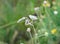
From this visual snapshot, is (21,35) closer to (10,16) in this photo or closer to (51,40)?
(10,16)

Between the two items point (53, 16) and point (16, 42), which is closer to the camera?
point (53, 16)

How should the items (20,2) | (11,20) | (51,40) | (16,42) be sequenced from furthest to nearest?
(20,2) → (11,20) → (16,42) → (51,40)

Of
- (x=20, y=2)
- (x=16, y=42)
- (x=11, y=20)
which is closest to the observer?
(x=16, y=42)

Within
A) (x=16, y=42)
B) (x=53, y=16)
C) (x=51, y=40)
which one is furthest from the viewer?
(x=16, y=42)

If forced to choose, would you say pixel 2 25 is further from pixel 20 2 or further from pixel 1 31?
pixel 20 2

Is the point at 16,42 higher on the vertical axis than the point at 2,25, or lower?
lower

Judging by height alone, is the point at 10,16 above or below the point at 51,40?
above

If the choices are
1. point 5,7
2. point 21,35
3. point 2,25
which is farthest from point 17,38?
point 5,7

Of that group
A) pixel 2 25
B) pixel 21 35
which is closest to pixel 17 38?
pixel 21 35

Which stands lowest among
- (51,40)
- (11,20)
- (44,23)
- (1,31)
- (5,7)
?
(51,40)
